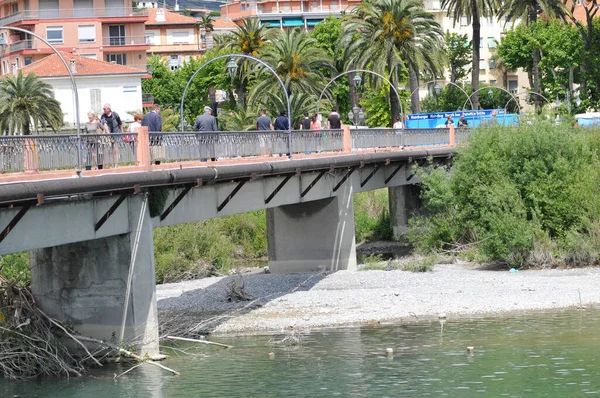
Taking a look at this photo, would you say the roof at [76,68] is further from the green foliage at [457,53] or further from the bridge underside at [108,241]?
the bridge underside at [108,241]

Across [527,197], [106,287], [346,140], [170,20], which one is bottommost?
[106,287]

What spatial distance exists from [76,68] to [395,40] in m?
29.4

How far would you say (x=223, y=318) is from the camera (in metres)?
31.3

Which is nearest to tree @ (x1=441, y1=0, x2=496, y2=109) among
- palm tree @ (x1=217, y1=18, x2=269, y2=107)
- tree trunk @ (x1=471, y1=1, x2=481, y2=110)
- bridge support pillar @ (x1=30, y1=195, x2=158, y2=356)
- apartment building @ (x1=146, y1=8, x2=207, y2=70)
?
tree trunk @ (x1=471, y1=1, x2=481, y2=110)

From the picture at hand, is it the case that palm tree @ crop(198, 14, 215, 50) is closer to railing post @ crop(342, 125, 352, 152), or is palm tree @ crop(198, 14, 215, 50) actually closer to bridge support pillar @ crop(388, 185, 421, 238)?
bridge support pillar @ crop(388, 185, 421, 238)

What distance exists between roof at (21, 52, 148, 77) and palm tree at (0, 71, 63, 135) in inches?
584

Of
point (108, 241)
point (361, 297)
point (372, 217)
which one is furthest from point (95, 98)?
point (108, 241)

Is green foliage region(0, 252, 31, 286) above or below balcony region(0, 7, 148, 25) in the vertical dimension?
below

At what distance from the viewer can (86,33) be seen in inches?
3834

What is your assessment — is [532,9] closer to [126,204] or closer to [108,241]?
[126,204]

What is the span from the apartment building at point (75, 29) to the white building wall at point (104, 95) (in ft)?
28.2

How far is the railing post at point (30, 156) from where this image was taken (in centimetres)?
2178

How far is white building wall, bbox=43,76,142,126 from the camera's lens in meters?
83.2

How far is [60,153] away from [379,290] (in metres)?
14.6
